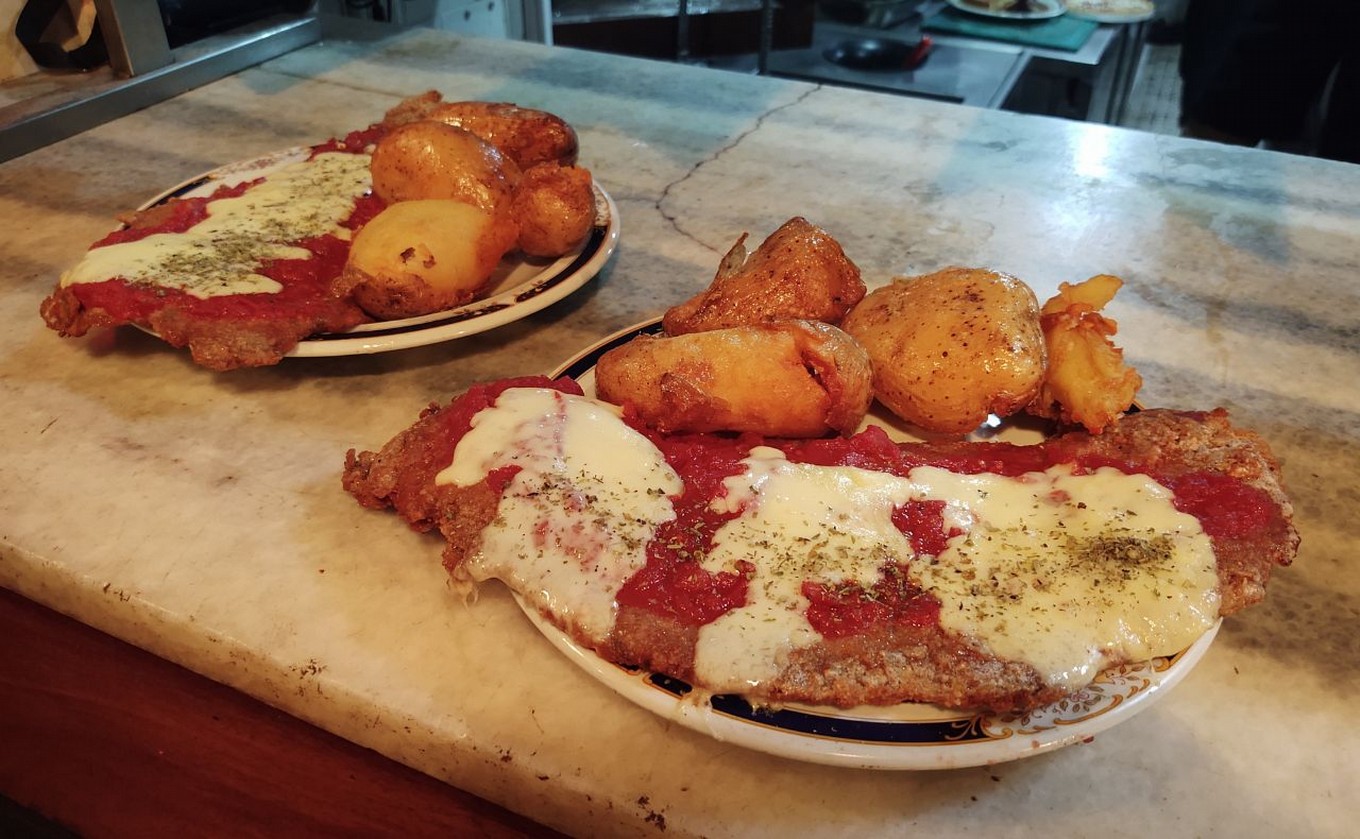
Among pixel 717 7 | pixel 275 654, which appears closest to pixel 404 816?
pixel 275 654

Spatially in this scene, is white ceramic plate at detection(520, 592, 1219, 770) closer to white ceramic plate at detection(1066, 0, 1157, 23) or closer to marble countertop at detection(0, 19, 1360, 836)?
marble countertop at detection(0, 19, 1360, 836)

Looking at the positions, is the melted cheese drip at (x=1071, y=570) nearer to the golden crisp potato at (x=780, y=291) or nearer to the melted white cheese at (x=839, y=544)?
the melted white cheese at (x=839, y=544)

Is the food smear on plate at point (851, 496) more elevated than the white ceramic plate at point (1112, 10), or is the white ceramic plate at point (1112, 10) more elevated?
the food smear on plate at point (851, 496)

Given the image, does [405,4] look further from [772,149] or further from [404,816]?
[404,816]

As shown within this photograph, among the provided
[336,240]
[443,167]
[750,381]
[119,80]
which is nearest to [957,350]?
[750,381]

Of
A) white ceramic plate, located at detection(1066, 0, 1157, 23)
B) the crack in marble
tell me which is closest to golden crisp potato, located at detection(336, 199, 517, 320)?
the crack in marble

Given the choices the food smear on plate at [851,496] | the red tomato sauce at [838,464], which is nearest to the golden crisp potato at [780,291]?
the food smear on plate at [851,496]

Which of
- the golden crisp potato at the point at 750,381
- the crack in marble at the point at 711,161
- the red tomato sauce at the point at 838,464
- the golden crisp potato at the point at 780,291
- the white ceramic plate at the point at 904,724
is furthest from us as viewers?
the crack in marble at the point at 711,161
